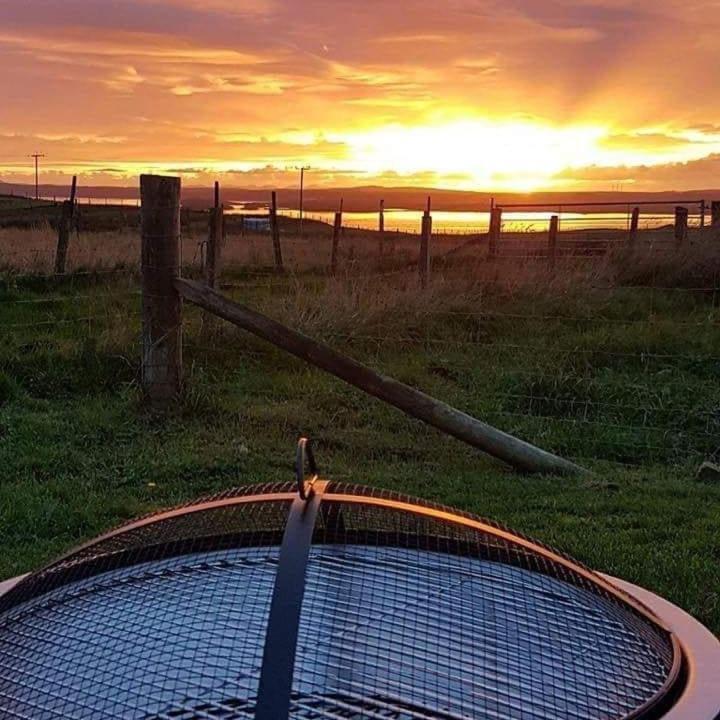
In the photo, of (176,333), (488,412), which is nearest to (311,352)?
(176,333)

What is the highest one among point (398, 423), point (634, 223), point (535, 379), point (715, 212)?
point (715, 212)

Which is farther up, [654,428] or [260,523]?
[260,523]

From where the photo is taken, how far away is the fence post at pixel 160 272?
5.50 metres

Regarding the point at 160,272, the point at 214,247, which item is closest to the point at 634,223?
the point at 214,247

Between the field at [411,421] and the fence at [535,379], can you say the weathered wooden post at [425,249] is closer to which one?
the field at [411,421]

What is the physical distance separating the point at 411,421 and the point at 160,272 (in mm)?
1865

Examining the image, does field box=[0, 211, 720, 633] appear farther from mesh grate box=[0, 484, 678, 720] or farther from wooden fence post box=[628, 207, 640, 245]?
wooden fence post box=[628, 207, 640, 245]

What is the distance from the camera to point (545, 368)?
7.09 m

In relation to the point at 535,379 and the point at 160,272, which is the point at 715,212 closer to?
the point at 535,379

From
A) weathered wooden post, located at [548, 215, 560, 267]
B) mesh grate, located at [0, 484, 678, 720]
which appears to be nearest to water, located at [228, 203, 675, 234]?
weathered wooden post, located at [548, 215, 560, 267]

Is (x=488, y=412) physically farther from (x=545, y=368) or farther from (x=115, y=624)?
(x=115, y=624)

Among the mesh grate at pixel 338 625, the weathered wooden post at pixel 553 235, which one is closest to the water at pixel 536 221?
the weathered wooden post at pixel 553 235

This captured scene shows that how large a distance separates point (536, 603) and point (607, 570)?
1.64 m

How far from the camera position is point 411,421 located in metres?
5.91
